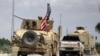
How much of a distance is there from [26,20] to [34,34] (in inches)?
130

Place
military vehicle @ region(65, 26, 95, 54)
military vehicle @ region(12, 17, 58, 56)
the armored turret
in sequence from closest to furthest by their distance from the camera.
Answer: military vehicle @ region(12, 17, 58, 56)
the armored turret
military vehicle @ region(65, 26, 95, 54)

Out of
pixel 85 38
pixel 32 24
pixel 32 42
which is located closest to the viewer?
pixel 32 42

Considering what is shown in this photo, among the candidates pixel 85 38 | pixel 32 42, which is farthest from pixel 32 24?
pixel 85 38

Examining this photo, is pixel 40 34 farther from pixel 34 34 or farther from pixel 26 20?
pixel 26 20

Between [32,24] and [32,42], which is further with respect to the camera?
[32,24]

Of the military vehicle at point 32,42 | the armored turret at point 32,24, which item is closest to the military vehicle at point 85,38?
the armored turret at point 32,24

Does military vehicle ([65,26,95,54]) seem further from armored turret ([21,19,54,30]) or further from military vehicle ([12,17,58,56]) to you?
military vehicle ([12,17,58,56])

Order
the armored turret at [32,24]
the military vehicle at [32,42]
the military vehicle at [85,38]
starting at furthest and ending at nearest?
the military vehicle at [85,38]
the armored turret at [32,24]
the military vehicle at [32,42]

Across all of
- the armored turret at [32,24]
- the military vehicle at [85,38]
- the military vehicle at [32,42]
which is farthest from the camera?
the military vehicle at [85,38]

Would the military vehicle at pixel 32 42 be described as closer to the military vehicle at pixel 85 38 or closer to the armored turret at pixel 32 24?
the armored turret at pixel 32 24

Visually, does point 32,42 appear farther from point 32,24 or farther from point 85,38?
point 85,38

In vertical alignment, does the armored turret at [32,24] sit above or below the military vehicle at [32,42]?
above

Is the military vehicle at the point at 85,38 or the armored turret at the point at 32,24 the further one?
the military vehicle at the point at 85,38

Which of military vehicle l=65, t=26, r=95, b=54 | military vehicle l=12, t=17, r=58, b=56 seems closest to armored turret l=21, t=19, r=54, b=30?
military vehicle l=12, t=17, r=58, b=56
